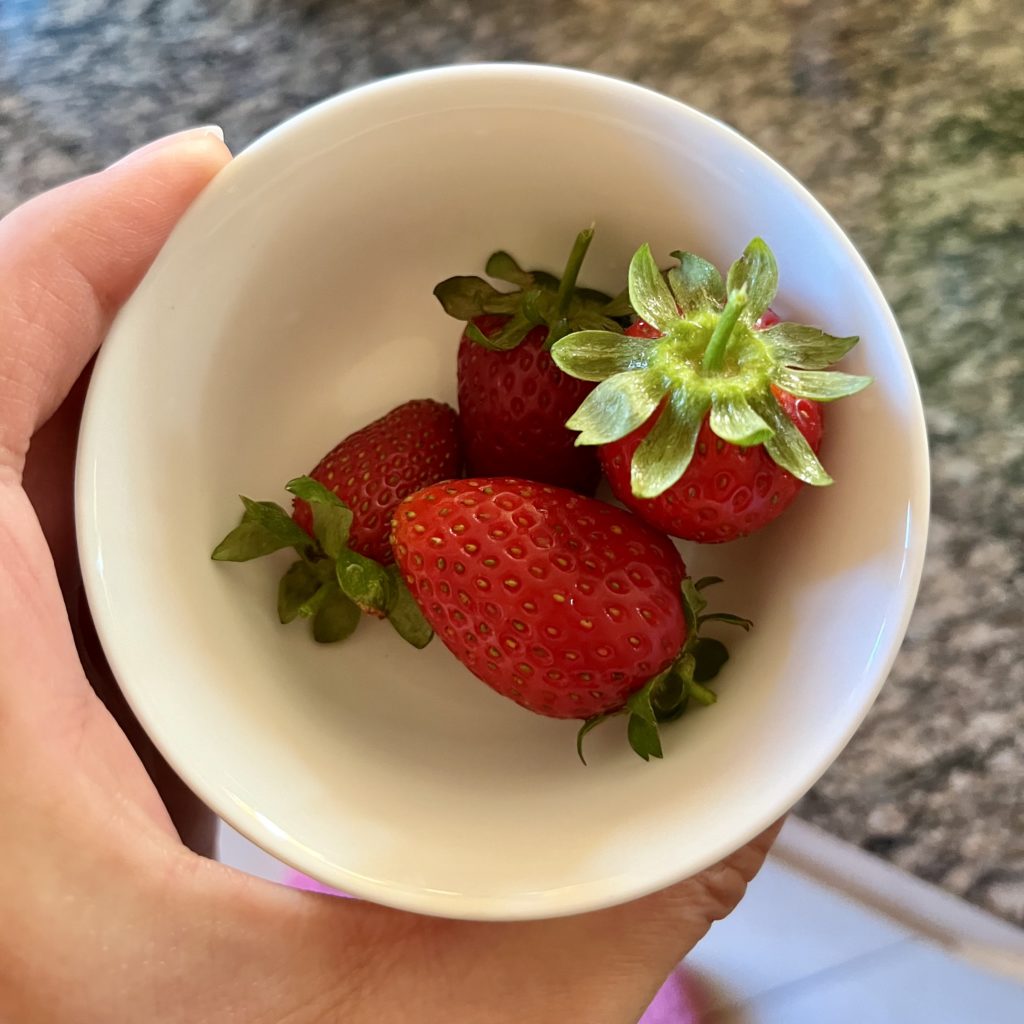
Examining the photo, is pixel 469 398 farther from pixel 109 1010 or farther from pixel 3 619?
pixel 109 1010

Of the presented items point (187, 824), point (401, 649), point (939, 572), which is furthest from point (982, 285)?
point (187, 824)

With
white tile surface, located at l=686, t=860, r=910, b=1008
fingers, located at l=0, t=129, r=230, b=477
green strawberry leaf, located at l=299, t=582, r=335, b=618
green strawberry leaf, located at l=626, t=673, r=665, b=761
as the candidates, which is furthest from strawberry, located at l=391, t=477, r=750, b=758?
white tile surface, located at l=686, t=860, r=910, b=1008

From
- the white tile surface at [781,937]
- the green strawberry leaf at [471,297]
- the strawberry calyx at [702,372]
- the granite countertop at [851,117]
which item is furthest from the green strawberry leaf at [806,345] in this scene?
the white tile surface at [781,937]

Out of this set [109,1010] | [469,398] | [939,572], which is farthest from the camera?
[939,572]

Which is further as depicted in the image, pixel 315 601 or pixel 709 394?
pixel 315 601

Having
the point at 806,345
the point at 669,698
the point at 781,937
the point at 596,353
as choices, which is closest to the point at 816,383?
the point at 806,345

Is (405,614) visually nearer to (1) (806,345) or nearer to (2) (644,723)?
(2) (644,723)

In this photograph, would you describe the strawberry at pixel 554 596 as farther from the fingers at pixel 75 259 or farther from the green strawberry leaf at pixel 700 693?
the fingers at pixel 75 259
